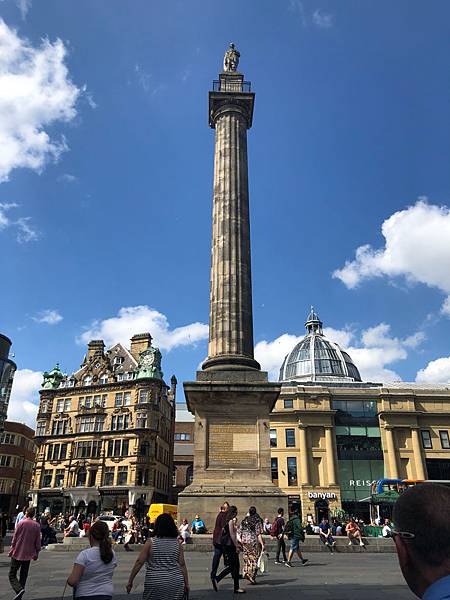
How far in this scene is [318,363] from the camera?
248ft

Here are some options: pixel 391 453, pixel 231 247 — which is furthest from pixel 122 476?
pixel 231 247

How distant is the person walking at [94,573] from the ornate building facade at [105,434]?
5084 cm

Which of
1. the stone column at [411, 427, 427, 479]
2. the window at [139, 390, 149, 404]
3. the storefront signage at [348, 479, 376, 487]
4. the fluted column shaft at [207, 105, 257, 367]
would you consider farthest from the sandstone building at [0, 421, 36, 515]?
the fluted column shaft at [207, 105, 257, 367]

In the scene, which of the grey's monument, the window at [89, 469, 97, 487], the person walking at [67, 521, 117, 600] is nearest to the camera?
the person walking at [67, 521, 117, 600]

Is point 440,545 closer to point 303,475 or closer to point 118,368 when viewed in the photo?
point 303,475

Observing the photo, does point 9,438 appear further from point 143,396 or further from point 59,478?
point 143,396

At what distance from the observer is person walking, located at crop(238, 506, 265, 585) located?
11602mm

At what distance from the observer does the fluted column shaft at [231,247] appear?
2267cm

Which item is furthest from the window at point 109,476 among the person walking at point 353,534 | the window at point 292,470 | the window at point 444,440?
the person walking at point 353,534

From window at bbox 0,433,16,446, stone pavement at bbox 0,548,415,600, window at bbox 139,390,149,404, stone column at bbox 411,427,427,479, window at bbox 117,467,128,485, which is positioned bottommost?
stone pavement at bbox 0,548,415,600

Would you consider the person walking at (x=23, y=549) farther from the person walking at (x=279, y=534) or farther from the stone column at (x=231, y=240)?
the stone column at (x=231, y=240)

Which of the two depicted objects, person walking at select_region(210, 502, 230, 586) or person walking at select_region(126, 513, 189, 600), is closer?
person walking at select_region(126, 513, 189, 600)

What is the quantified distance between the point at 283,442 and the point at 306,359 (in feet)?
69.8

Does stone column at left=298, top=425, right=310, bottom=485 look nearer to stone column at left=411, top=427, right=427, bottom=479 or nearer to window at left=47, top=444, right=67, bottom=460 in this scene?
stone column at left=411, top=427, right=427, bottom=479
